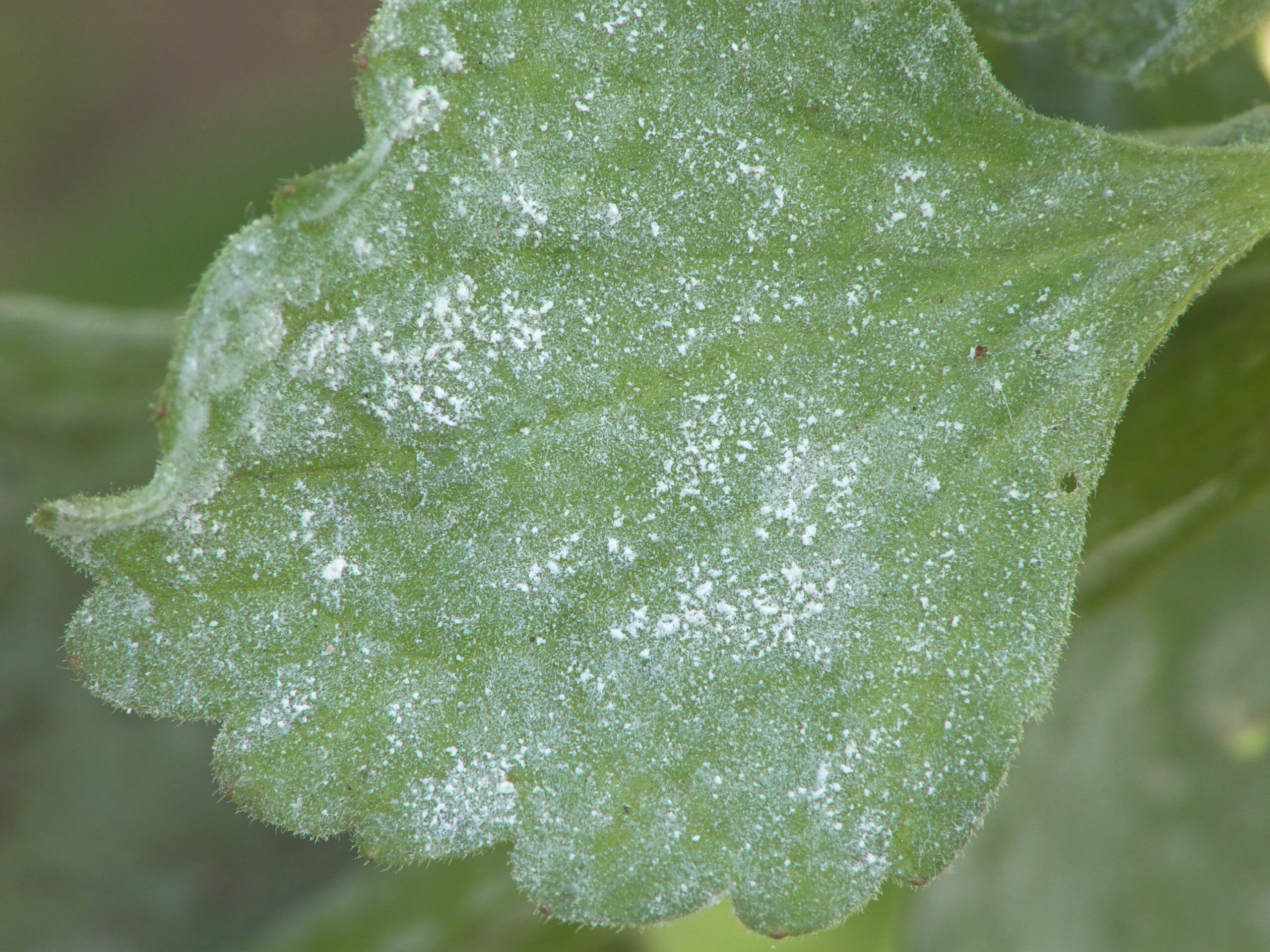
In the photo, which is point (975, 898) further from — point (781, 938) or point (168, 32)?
point (168, 32)

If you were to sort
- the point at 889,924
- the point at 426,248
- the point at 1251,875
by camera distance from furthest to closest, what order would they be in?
1. the point at 889,924
2. the point at 1251,875
3. the point at 426,248

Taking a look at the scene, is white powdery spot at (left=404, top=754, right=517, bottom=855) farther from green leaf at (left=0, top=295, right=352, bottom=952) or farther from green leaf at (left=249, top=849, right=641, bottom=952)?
green leaf at (left=0, top=295, right=352, bottom=952)

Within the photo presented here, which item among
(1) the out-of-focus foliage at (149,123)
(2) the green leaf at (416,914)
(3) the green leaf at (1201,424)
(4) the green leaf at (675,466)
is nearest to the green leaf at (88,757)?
(2) the green leaf at (416,914)

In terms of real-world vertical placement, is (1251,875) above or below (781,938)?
below

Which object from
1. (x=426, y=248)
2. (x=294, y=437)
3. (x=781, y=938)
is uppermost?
(x=426, y=248)

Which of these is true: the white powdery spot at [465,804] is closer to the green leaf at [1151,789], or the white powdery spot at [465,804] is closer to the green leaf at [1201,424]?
the green leaf at [1201,424]

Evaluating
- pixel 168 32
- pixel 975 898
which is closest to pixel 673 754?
pixel 975 898

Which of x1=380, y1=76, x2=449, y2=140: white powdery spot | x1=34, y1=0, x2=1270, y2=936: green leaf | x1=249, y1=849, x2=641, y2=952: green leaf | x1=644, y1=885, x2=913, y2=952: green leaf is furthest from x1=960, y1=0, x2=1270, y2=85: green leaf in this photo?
x1=644, y1=885, x2=913, y2=952: green leaf
